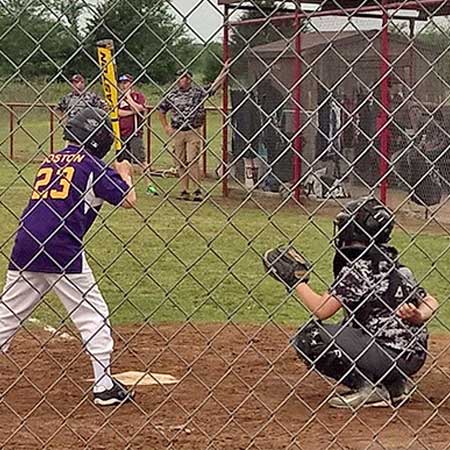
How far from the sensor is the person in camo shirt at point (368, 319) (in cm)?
527

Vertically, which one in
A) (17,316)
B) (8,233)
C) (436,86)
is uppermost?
(436,86)

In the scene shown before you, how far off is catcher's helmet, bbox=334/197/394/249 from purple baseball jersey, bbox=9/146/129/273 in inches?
44.4

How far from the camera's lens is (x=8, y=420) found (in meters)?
5.30

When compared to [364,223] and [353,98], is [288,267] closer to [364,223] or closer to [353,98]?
→ [364,223]

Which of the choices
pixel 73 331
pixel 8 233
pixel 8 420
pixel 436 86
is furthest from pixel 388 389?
pixel 436 86

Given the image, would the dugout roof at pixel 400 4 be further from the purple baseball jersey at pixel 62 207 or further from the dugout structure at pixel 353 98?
the purple baseball jersey at pixel 62 207

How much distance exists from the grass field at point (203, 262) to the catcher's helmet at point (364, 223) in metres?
0.14

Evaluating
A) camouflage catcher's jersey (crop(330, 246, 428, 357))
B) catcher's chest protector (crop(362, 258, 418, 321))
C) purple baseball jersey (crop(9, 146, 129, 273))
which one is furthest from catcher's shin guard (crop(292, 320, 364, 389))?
purple baseball jersey (crop(9, 146, 129, 273))

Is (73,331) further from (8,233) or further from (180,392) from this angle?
(8,233)

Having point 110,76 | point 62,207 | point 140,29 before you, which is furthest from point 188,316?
point 140,29

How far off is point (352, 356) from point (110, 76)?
6.87 feet

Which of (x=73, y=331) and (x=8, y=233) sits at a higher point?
(x=73, y=331)

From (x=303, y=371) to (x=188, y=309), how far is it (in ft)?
7.17

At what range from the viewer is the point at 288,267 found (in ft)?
16.8
